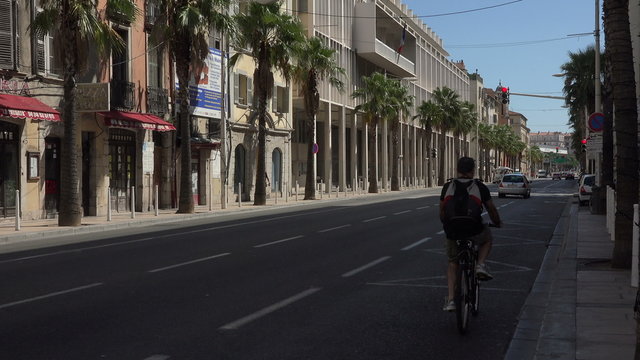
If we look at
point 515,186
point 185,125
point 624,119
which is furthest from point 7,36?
point 515,186

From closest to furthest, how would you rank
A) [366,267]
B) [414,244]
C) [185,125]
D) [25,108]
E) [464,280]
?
[464,280] → [366,267] → [414,244] → [25,108] → [185,125]

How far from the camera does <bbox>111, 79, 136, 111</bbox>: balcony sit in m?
26.7

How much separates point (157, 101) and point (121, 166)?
10.7ft

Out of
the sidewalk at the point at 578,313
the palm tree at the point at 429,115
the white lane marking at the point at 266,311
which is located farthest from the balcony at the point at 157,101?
the palm tree at the point at 429,115

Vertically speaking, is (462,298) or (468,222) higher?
(468,222)

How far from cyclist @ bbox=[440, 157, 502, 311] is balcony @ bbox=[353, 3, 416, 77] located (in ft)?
174

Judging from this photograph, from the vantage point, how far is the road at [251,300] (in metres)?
6.30

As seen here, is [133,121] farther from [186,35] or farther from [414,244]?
[414,244]

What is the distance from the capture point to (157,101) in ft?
99.1

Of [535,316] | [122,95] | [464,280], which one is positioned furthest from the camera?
[122,95]

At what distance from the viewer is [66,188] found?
21250 mm

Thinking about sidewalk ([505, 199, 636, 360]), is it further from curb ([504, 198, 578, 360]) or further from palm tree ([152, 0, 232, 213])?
palm tree ([152, 0, 232, 213])

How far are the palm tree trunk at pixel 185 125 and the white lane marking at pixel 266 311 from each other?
18547 mm

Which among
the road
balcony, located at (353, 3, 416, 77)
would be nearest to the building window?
balcony, located at (353, 3, 416, 77)
